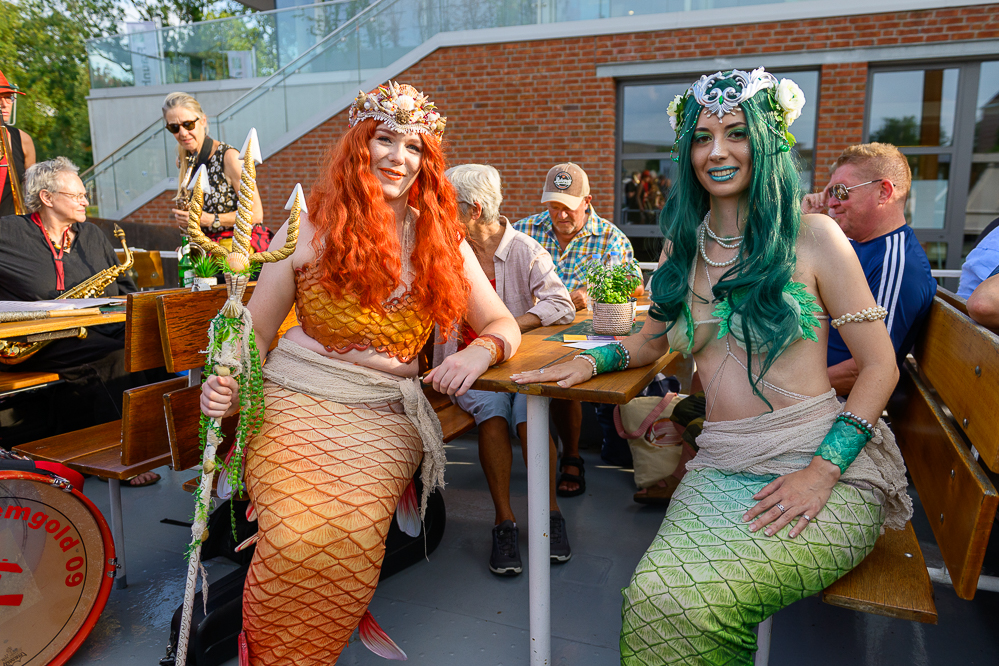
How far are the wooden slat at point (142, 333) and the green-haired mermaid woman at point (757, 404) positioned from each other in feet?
4.59

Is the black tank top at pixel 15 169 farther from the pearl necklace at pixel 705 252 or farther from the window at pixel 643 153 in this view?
the window at pixel 643 153

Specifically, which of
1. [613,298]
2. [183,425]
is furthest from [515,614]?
[183,425]

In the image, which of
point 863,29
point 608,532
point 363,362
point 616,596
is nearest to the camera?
point 363,362

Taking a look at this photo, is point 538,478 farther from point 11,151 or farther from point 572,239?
point 11,151

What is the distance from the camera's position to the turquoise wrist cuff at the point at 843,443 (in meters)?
1.63

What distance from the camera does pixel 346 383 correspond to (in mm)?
2000

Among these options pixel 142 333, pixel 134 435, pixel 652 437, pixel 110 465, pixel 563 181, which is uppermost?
pixel 563 181

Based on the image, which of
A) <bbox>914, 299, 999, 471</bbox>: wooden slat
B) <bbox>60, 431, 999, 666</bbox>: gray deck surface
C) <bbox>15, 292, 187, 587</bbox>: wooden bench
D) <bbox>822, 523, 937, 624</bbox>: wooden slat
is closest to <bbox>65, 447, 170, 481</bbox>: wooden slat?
<bbox>15, 292, 187, 587</bbox>: wooden bench

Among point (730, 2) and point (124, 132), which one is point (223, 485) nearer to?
point (730, 2)

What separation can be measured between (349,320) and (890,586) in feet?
5.35

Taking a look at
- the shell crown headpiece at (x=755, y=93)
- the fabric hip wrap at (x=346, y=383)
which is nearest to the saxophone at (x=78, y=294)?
the fabric hip wrap at (x=346, y=383)

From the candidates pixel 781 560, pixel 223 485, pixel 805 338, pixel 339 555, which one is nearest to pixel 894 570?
pixel 781 560

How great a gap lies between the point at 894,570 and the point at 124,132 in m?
14.2

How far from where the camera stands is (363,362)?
2.04 m
